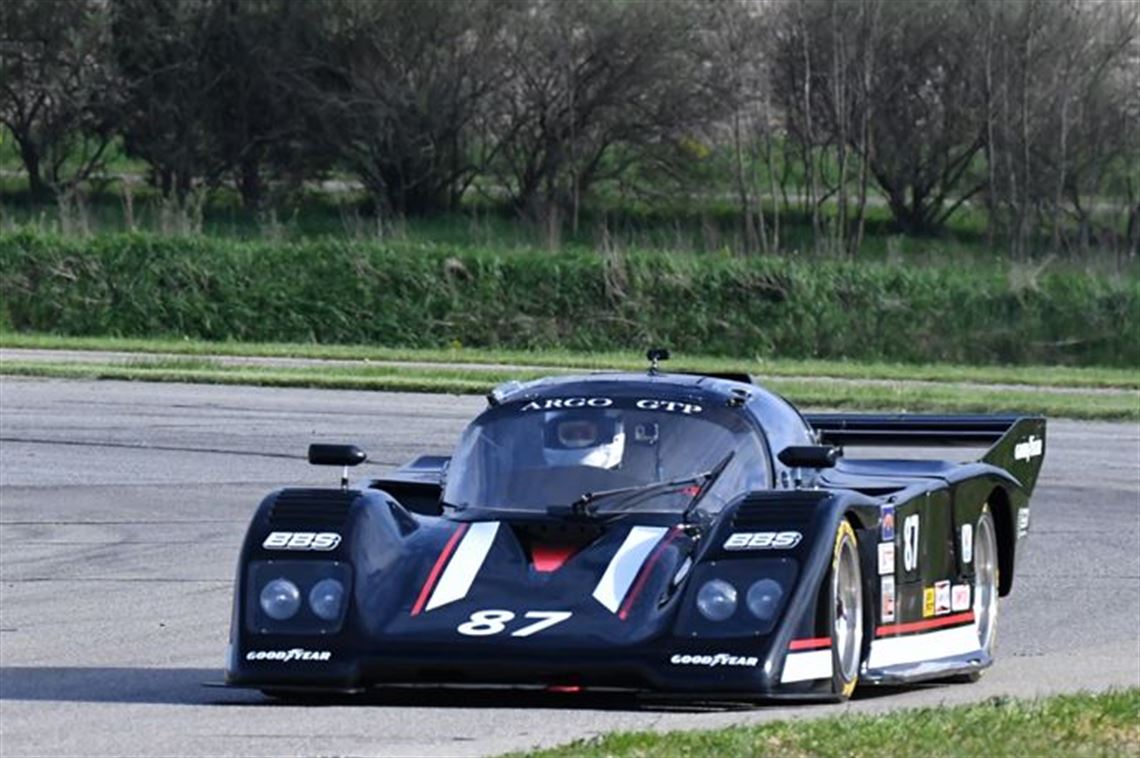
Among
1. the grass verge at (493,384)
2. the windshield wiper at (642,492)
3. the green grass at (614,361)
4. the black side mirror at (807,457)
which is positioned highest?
the black side mirror at (807,457)

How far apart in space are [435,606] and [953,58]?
133 feet

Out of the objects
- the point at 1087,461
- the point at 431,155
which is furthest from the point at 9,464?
the point at 431,155

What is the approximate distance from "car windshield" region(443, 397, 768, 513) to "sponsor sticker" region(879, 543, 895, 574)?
2.09ft

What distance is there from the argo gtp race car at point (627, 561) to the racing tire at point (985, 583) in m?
0.02

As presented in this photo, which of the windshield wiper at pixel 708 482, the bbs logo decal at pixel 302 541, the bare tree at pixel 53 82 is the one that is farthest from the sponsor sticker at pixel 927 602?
the bare tree at pixel 53 82

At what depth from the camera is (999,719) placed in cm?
830

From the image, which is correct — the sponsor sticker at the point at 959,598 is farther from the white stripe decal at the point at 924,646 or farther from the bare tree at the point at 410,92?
the bare tree at the point at 410,92

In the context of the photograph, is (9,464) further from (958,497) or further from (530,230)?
(530,230)

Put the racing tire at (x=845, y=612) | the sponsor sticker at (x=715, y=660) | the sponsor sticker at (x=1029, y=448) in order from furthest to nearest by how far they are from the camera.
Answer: the sponsor sticker at (x=1029, y=448) → the racing tire at (x=845, y=612) → the sponsor sticker at (x=715, y=660)

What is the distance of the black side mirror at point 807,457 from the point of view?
9.80 metres

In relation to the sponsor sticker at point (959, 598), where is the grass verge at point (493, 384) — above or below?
below

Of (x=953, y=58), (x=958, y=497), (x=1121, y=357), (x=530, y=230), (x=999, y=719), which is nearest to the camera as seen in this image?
(x=999, y=719)

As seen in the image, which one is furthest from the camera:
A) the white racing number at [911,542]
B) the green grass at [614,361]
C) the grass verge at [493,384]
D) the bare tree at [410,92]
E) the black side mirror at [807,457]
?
the bare tree at [410,92]

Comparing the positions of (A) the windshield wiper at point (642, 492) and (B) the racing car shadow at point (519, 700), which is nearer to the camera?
(B) the racing car shadow at point (519, 700)
